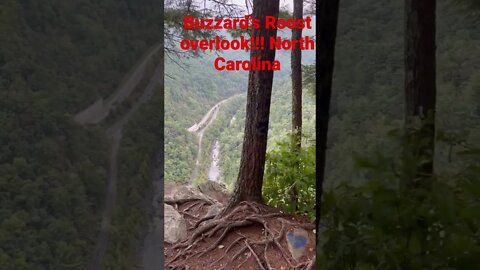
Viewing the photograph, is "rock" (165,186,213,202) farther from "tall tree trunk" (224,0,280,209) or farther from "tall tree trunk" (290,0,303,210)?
"tall tree trunk" (290,0,303,210)

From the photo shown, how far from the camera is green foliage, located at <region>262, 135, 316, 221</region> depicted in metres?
2.84

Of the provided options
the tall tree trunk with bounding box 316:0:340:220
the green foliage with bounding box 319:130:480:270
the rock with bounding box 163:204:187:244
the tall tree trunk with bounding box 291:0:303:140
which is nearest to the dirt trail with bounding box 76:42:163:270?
the tall tree trunk with bounding box 316:0:340:220

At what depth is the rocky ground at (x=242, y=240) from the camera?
2350mm

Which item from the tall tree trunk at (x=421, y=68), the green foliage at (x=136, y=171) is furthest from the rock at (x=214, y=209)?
the tall tree trunk at (x=421, y=68)

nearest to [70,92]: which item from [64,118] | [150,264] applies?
[64,118]

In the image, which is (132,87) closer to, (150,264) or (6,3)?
(6,3)

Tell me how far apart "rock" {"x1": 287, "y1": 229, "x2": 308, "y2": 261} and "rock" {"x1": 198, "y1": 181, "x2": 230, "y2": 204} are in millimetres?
1230

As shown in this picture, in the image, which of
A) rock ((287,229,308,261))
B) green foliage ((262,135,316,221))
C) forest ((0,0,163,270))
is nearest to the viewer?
forest ((0,0,163,270))

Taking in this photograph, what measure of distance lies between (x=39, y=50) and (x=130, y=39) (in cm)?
24

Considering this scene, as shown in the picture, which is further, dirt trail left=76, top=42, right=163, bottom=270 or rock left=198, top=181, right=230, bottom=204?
rock left=198, top=181, right=230, bottom=204

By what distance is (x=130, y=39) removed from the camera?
1.14 m

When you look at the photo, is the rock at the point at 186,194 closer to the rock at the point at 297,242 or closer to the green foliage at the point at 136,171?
the rock at the point at 297,242

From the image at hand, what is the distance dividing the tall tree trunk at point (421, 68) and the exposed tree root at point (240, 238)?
64.4 inches

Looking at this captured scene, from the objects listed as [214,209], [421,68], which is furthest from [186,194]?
[421,68]
